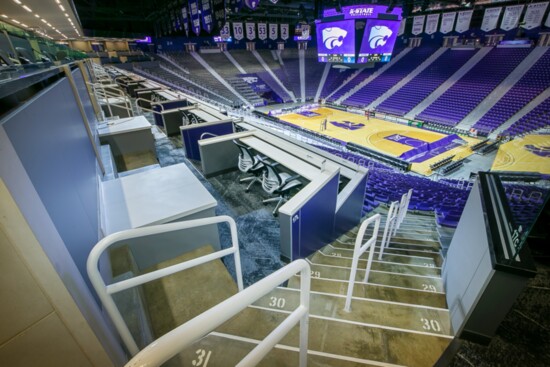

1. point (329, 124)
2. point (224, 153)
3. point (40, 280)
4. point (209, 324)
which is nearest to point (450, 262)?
point (209, 324)

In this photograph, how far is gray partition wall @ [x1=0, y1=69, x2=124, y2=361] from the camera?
94 cm

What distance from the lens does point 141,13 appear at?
2847cm

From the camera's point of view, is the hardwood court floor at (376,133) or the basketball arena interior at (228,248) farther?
the hardwood court floor at (376,133)

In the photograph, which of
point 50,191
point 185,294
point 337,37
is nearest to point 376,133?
point 337,37

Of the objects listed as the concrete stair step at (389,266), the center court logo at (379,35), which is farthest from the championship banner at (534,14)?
the concrete stair step at (389,266)

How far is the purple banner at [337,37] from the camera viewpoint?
1523 centimetres

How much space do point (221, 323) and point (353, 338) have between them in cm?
181

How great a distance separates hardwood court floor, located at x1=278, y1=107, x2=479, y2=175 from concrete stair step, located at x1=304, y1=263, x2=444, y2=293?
1016 centimetres

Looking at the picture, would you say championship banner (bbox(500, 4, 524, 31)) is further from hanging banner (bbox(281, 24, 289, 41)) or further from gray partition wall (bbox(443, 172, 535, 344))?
gray partition wall (bbox(443, 172, 535, 344))

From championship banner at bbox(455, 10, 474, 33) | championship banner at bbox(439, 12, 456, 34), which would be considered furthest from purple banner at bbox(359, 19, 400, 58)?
championship banner at bbox(455, 10, 474, 33)

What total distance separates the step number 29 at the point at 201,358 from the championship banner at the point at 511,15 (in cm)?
2258

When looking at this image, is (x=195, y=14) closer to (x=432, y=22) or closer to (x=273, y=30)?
(x=273, y=30)

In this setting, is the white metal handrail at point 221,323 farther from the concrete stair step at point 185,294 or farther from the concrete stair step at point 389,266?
the concrete stair step at point 389,266

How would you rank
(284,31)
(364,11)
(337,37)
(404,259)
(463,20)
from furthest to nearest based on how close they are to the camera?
(284,31) < (463,20) < (337,37) < (364,11) < (404,259)
